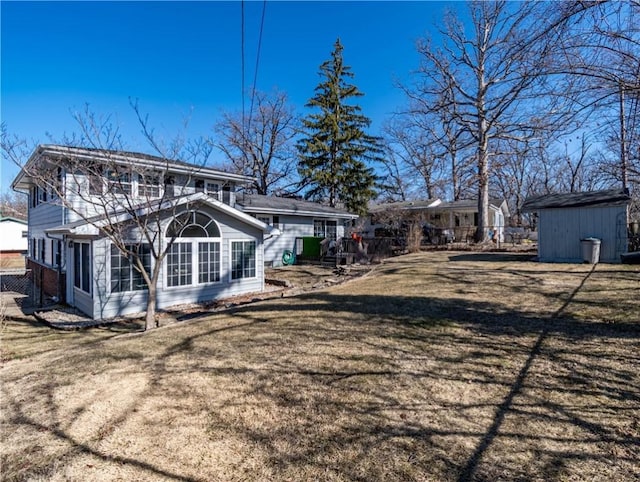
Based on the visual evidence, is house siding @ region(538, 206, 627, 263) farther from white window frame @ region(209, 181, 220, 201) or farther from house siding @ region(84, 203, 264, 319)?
white window frame @ region(209, 181, 220, 201)

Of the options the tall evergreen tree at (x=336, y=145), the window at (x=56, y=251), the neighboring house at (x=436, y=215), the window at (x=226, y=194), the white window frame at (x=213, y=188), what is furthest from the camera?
the tall evergreen tree at (x=336, y=145)

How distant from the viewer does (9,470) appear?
9.47 feet

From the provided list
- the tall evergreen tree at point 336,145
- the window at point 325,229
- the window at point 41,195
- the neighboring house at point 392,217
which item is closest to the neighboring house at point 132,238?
the window at point 41,195

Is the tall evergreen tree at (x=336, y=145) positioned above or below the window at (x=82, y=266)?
above

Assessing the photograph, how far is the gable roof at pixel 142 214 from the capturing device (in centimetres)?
873

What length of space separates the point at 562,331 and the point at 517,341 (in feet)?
3.02

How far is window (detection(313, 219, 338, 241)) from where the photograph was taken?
71.5ft

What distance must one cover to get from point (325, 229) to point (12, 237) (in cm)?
3096

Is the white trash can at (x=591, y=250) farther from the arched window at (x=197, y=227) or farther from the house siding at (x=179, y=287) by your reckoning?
the arched window at (x=197, y=227)

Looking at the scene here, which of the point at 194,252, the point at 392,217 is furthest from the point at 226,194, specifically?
the point at 392,217

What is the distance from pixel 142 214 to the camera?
9656mm

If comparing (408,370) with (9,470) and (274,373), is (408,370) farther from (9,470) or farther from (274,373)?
(9,470)

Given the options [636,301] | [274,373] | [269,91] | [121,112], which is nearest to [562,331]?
[636,301]

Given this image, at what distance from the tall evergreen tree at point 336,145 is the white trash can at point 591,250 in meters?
19.2
